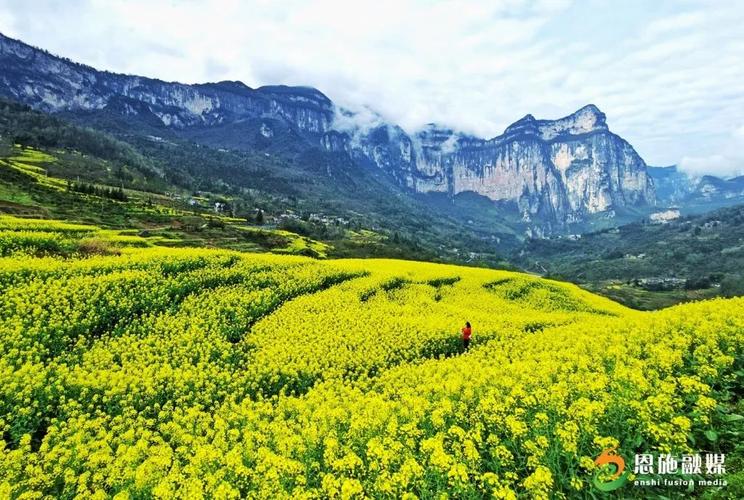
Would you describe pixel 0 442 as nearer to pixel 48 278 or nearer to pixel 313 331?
pixel 313 331

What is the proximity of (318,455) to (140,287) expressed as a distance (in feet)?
71.2

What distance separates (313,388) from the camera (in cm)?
1872

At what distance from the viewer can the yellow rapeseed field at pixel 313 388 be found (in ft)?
32.0

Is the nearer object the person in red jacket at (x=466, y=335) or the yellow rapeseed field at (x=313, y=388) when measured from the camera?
the yellow rapeseed field at (x=313, y=388)

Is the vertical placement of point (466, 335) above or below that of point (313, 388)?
above

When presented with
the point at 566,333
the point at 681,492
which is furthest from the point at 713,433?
the point at 566,333

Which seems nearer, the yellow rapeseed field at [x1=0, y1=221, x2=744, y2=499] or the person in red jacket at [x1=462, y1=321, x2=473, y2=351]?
the yellow rapeseed field at [x1=0, y1=221, x2=744, y2=499]

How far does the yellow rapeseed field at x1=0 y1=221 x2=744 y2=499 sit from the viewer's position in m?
9.74

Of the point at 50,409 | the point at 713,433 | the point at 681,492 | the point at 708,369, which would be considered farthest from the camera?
the point at 50,409

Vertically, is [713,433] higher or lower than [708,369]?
lower

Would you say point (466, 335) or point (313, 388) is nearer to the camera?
point (313, 388)

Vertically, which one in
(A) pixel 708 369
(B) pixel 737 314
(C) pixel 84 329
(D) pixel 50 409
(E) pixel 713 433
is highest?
(B) pixel 737 314

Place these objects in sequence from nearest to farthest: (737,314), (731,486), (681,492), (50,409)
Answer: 1. (731,486)
2. (681,492)
3. (50,409)
4. (737,314)

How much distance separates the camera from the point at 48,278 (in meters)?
27.1
